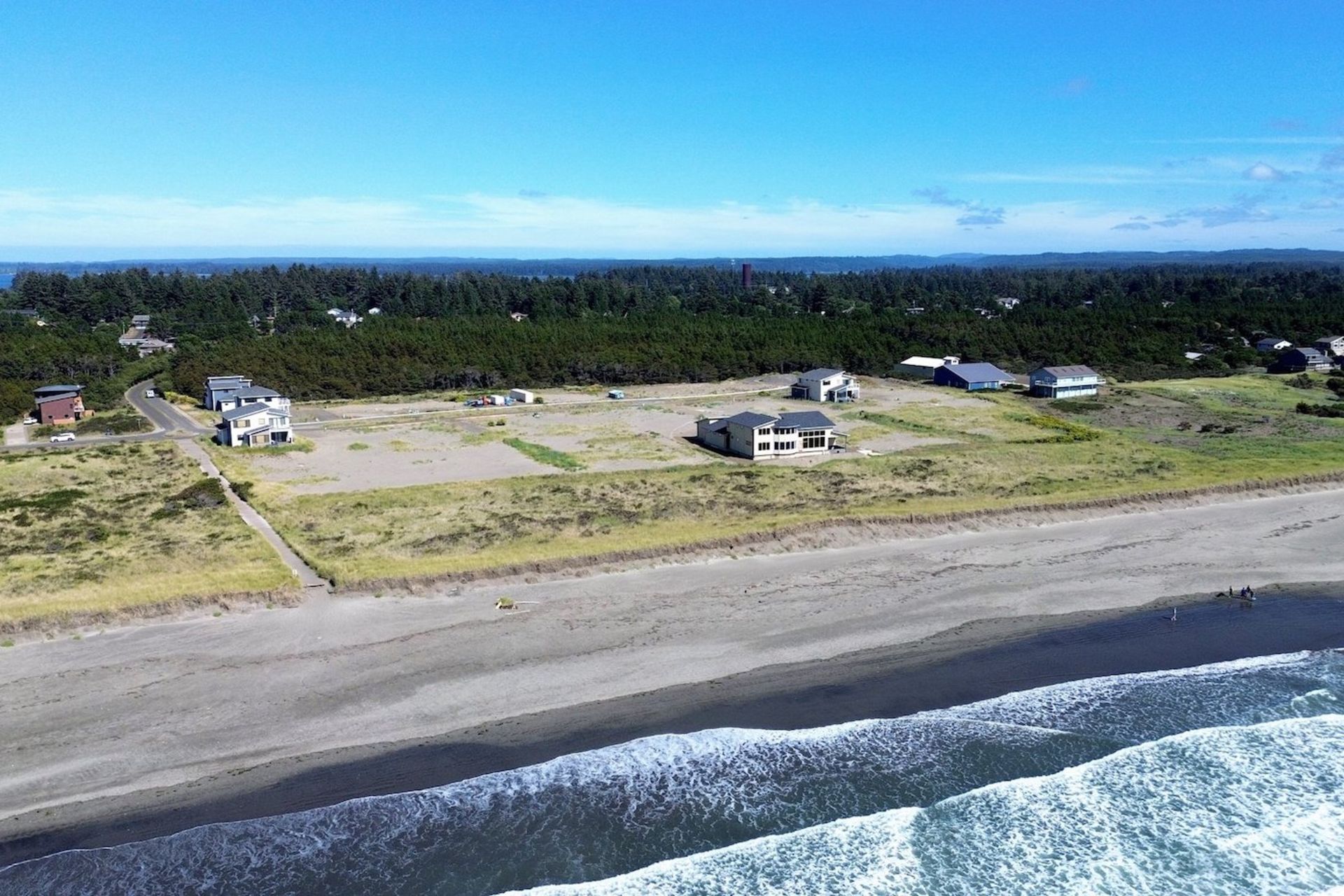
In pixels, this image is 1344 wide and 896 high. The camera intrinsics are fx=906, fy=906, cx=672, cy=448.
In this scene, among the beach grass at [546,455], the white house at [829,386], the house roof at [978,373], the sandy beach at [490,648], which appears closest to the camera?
the sandy beach at [490,648]

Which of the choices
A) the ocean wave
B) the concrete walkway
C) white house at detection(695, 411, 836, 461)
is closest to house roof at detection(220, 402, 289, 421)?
the concrete walkway

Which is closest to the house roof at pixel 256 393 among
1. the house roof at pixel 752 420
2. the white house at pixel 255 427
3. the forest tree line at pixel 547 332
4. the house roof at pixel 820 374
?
the white house at pixel 255 427

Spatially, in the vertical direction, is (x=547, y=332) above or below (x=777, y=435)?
above

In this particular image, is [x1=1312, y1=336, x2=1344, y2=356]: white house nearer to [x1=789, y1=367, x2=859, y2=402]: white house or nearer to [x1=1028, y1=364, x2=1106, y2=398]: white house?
[x1=1028, y1=364, x2=1106, y2=398]: white house

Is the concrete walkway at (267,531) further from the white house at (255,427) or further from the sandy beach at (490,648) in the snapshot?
the white house at (255,427)

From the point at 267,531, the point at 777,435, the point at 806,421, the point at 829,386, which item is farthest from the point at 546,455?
the point at 829,386

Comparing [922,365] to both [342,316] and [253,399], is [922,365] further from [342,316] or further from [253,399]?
[342,316]
